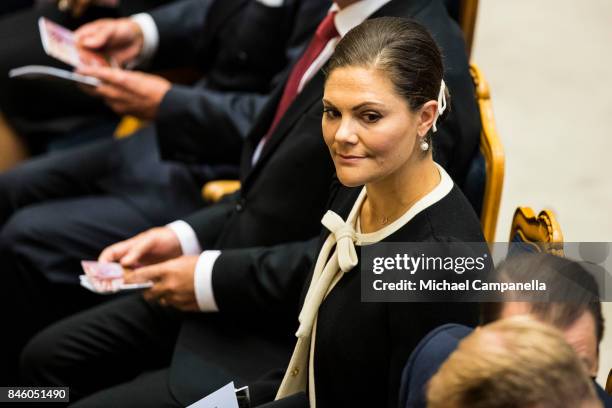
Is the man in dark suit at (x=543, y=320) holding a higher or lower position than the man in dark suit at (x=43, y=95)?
lower

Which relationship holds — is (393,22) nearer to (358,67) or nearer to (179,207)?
(358,67)

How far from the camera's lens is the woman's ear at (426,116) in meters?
1.43

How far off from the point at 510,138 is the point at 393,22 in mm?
2575

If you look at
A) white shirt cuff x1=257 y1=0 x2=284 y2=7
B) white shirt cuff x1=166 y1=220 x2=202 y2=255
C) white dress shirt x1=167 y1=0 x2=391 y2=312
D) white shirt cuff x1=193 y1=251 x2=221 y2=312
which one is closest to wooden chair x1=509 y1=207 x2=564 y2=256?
white dress shirt x1=167 y1=0 x2=391 y2=312

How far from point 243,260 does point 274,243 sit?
0.13 m

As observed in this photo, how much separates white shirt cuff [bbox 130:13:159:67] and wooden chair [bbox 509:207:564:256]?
169 centimetres

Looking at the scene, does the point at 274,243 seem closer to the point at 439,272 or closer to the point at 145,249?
the point at 145,249

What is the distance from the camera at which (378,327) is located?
4.83ft

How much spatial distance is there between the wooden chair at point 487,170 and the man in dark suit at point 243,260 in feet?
0.14

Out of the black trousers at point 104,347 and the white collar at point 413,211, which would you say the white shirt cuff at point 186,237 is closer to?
the black trousers at point 104,347

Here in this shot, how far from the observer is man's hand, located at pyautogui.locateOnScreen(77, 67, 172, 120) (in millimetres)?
2682

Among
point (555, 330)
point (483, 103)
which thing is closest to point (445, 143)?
point (483, 103)

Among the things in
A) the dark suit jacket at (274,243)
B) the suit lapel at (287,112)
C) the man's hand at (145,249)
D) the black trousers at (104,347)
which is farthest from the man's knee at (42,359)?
the suit lapel at (287,112)

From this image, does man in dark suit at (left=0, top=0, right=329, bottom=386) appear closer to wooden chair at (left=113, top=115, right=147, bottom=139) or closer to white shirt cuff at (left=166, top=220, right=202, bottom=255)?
wooden chair at (left=113, top=115, right=147, bottom=139)
